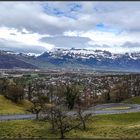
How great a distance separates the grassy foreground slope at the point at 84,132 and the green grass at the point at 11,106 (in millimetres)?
27983

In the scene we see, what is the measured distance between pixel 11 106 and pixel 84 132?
54.2 m

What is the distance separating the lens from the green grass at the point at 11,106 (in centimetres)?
12303

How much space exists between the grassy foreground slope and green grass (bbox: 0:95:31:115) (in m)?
28.0

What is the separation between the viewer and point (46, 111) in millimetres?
98625

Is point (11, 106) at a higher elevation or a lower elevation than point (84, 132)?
higher

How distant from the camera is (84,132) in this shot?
3467 inches

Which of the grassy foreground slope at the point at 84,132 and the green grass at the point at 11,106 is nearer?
the grassy foreground slope at the point at 84,132

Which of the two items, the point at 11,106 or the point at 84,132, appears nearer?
the point at 84,132

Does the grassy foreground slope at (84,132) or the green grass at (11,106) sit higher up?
the green grass at (11,106)

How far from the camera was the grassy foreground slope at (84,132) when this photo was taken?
8169cm

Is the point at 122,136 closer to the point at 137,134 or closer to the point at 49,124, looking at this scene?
the point at 137,134

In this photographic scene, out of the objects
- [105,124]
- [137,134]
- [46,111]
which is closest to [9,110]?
[46,111]

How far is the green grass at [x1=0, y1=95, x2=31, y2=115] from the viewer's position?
123025 millimetres

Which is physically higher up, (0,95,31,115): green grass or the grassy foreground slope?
(0,95,31,115): green grass
